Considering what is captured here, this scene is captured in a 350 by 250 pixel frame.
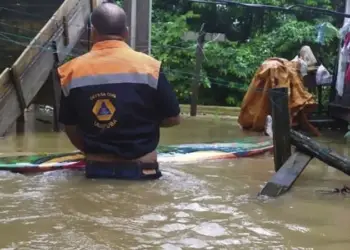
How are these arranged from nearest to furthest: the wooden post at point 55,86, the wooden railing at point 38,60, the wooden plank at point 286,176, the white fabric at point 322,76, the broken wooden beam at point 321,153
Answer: the wooden plank at point 286,176 → the broken wooden beam at point 321,153 → the wooden railing at point 38,60 → the wooden post at point 55,86 → the white fabric at point 322,76

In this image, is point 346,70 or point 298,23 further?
point 298,23

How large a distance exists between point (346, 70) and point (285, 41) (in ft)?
25.2

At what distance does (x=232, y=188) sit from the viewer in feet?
13.3

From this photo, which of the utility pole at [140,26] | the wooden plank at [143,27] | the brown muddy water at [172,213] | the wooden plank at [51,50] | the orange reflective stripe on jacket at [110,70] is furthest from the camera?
the wooden plank at [143,27]

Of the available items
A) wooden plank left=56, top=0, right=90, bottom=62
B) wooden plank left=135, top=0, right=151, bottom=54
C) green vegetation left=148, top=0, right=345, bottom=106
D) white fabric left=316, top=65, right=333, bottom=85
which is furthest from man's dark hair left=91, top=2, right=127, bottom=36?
green vegetation left=148, top=0, right=345, bottom=106

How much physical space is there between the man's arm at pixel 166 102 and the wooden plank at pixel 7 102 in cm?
352

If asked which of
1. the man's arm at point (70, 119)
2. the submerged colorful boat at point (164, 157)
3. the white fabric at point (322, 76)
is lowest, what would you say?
the submerged colorful boat at point (164, 157)

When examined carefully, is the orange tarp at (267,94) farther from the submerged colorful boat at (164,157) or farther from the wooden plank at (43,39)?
the wooden plank at (43,39)

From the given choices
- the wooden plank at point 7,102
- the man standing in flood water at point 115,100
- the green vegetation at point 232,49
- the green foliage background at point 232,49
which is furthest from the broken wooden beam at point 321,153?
the green foliage background at point 232,49

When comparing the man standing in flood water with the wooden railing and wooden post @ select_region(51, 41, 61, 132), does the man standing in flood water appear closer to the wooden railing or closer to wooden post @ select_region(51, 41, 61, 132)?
the wooden railing

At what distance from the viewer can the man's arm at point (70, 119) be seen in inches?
149

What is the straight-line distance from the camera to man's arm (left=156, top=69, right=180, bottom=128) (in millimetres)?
3713

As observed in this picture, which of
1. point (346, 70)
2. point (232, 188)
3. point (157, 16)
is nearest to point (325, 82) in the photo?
point (346, 70)

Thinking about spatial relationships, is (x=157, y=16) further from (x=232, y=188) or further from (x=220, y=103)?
(x=232, y=188)
